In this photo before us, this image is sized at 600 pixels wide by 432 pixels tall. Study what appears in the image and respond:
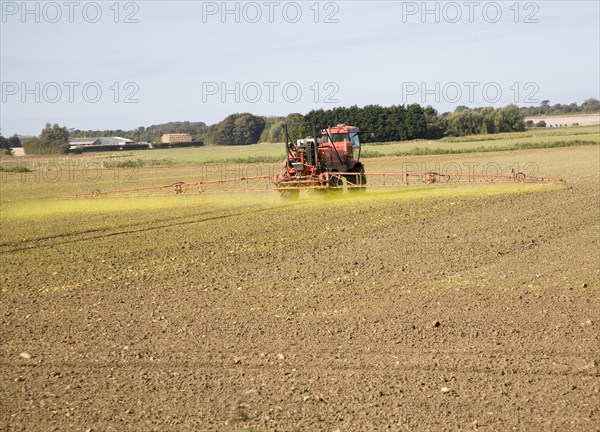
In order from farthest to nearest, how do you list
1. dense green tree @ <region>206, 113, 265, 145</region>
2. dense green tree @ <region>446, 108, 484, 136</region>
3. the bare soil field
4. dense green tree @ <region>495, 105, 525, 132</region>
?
1. dense green tree @ <region>206, 113, 265, 145</region>
2. dense green tree @ <region>495, 105, 525, 132</region>
3. dense green tree @ <region>446, 108, 484, 136</region>
4. the bare soil field

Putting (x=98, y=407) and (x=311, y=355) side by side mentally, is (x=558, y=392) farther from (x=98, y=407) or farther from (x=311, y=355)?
(x=98, y=407)

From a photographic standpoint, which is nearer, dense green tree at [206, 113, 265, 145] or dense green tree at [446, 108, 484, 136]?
dense green tree at [446, 108, 484, 136]

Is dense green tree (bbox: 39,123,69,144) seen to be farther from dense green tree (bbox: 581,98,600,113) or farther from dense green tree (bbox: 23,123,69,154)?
dense green tree (bbox: 581,98,600,113)

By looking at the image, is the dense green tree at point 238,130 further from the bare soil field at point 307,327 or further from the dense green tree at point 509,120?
the bare soil field at point 307,327

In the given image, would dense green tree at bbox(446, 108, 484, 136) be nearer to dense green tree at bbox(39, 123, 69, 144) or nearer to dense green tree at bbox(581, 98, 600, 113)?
dense green tree at bbox(39, 123, 69, 144)

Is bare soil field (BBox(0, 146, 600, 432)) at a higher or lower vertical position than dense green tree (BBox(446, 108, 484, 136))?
lower

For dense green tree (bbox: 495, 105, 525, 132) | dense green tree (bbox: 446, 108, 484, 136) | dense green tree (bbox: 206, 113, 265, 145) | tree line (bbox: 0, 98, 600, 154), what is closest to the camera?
tree line (bbox: 0, 98, 600, 154)

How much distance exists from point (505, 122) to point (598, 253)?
80497 millimetres

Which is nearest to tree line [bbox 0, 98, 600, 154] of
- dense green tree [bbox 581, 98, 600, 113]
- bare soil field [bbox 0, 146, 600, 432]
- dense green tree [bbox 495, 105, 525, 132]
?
dense green tree [bbox 495, 105, 525, 132]

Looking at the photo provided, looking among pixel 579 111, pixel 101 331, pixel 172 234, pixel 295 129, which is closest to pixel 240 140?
pixel 295 129

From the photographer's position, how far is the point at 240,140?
316 ft

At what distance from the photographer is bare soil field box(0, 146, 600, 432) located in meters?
6.78

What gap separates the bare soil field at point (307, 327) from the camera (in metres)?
6.78

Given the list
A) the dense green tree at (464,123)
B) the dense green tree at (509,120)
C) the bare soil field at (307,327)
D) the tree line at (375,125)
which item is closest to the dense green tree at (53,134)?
the tree line at (375,125)
